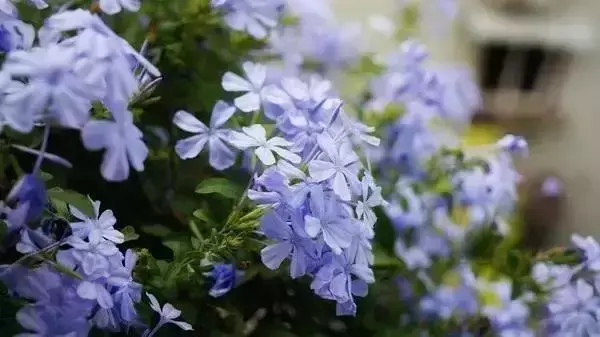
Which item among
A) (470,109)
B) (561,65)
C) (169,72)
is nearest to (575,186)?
(561,65)

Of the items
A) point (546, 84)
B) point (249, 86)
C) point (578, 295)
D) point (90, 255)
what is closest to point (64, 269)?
point (90, 255)

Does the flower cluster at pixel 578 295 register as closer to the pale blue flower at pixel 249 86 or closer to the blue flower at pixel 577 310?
the blue flower at pixel 577 310

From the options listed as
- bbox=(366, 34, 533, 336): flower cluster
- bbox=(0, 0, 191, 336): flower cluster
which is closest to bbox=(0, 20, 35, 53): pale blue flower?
bbox=(0, 0, 191, 336): flower cluster

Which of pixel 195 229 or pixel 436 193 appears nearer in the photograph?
pixel 195 229

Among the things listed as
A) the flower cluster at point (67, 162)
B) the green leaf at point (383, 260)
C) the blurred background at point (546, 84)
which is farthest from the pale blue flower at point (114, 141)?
the blurred background at point (546, 84)

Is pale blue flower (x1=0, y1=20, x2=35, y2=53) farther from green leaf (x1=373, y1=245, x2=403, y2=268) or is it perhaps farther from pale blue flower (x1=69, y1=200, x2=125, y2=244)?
A: green leaf (x1=373, y1=245, x2=403, y2=268)

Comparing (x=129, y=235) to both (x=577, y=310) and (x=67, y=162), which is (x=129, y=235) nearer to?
(x=67, y=162)

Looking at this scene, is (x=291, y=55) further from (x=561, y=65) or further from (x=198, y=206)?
(x=561, y=65)

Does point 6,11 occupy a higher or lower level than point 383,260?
higher
